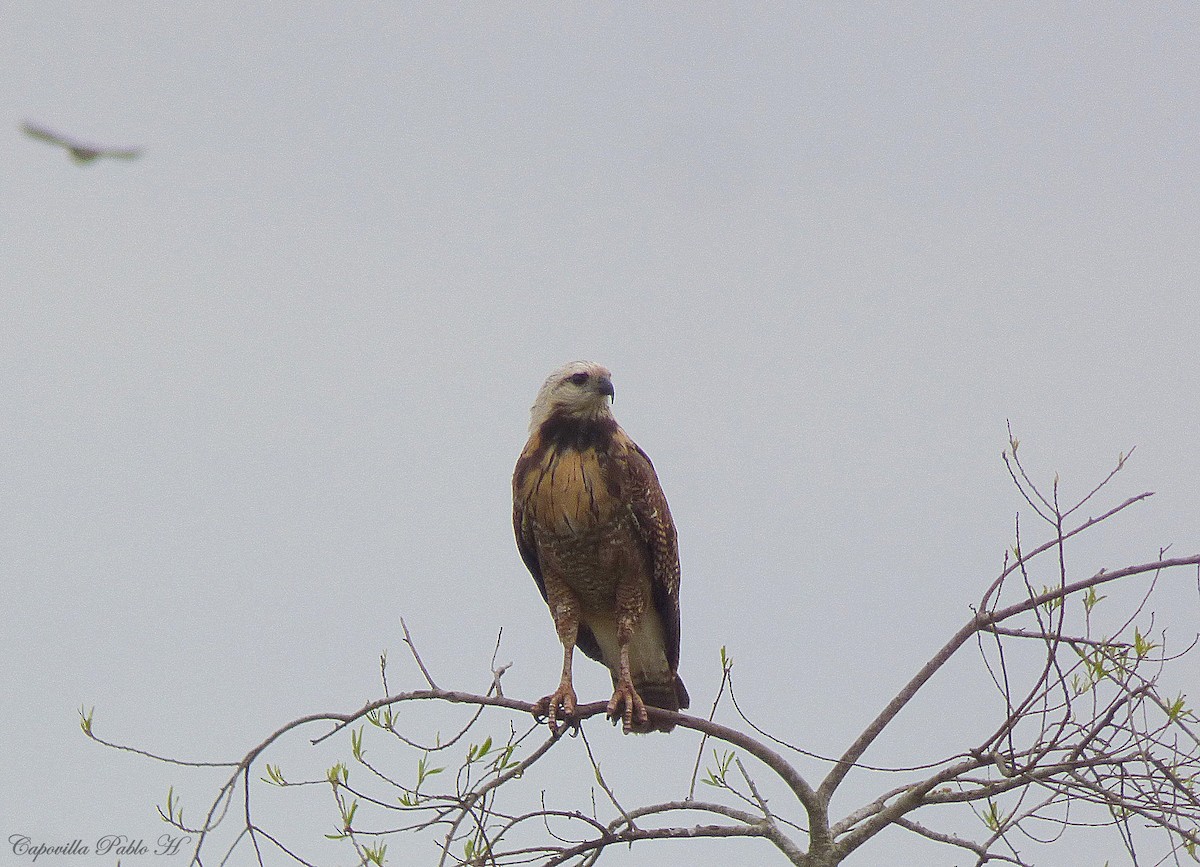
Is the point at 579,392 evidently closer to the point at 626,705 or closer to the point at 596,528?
the point at 596,528

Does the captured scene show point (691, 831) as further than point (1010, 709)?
Yes

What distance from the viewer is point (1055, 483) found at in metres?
4.62

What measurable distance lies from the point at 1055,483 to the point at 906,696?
0.93 metres

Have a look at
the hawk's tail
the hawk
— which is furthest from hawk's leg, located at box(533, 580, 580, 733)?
the hawk's tail

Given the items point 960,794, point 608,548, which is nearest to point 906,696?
→ point 960,794

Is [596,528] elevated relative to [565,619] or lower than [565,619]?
elevated

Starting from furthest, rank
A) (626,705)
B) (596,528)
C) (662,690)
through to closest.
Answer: (662,690) < (596,528) < (626,705)

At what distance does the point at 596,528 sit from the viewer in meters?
6.54

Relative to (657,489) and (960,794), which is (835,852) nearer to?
(960,794)

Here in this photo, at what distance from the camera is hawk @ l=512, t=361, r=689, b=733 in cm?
654

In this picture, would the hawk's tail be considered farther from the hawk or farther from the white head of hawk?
the white head of hawk

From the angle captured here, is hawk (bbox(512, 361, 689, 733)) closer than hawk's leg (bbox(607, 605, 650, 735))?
No

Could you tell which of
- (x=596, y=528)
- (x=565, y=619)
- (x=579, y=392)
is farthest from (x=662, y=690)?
(x=579, y=392)

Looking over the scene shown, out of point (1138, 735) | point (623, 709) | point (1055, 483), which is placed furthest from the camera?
point (623, 709)
